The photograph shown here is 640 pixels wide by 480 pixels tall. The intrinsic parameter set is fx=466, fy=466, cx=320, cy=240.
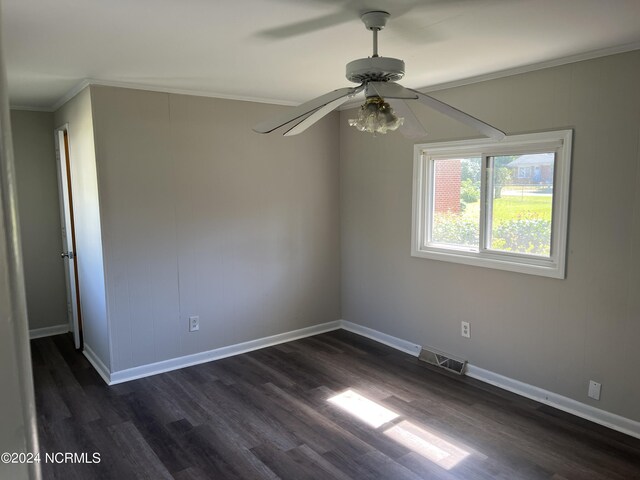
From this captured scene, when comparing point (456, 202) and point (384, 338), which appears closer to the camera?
point (456, 202)

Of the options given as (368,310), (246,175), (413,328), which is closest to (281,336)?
(368,310)

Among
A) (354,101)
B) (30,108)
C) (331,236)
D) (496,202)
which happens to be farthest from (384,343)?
(30,108)

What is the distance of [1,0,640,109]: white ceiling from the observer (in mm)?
2057

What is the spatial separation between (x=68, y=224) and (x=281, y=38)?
9.94ft

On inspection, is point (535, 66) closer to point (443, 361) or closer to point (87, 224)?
point (443, 361)

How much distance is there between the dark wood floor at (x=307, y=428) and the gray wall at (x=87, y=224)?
338 mm

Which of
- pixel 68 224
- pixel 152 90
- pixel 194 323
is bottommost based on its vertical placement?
pixel 194 323

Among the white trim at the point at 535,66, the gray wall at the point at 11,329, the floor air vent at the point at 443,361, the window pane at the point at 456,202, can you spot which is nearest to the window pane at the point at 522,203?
the window pane at the point at 456,202

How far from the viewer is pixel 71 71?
10.4 ft

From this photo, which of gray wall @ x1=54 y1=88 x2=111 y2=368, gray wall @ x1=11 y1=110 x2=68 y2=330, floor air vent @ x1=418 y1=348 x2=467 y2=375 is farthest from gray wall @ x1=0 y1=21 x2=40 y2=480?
gray wall @ x1=11 y1=110 x2=68 y2=330

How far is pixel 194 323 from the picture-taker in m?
4.07

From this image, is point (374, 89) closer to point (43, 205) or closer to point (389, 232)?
point (389, 232)

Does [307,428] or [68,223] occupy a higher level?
[68,223]

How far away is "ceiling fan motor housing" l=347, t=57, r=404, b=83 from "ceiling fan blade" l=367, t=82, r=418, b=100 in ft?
0.23
